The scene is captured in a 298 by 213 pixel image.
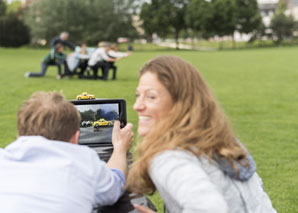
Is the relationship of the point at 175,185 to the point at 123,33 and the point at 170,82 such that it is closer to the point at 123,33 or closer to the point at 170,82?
the point at 170,82

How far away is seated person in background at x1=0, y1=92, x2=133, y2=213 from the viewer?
5.23 ft

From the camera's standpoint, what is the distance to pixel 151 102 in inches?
66.6

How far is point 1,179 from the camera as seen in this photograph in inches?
64.8

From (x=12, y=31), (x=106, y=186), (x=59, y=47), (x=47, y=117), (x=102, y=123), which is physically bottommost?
(x=12, y=31)

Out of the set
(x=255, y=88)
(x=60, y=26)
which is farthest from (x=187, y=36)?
(x=255, y=88)

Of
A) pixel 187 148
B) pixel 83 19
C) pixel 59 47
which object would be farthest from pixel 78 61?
pixel 83 19

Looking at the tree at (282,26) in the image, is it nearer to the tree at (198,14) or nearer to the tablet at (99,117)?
the tree at (198,14)

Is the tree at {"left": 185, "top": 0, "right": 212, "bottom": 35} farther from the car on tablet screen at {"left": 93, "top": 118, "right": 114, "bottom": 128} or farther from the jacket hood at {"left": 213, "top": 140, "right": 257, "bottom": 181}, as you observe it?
the jacket hood at {"left": 213, "top": 140, "right": 257, "bottom": 181}

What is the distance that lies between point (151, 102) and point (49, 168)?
472 mm

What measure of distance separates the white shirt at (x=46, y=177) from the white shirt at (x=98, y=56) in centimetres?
1381

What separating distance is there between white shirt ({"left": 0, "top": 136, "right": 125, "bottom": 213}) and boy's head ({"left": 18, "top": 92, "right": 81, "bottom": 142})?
6cm

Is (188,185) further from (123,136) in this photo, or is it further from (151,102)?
(123,136)

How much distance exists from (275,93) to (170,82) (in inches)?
456

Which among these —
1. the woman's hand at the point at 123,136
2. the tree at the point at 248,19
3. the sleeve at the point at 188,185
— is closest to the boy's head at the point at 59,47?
the woman's hand at the point at 123,136
